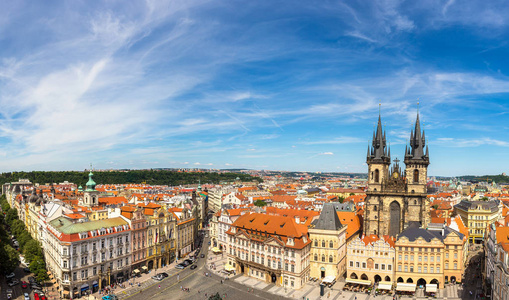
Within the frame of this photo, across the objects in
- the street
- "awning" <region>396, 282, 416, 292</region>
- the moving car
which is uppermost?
"awning" <region>396, 282, 416, 292</region>

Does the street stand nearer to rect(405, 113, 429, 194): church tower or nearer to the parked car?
the parked car

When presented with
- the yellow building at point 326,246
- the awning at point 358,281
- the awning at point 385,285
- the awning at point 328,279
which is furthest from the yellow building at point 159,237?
the awning at point 385,285

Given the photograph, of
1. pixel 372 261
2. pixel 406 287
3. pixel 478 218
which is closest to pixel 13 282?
pixel 372 261

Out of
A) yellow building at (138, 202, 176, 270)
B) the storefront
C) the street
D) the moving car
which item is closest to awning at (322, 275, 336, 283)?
the street

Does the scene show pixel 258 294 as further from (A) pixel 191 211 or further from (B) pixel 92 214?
(B) pixel 92 214

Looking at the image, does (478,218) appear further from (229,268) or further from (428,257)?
(229,268)

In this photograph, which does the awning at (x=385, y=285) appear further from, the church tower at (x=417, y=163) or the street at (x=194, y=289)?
the church tower at (x=417, y=163)

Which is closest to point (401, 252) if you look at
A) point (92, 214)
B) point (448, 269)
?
point (448, 269)
